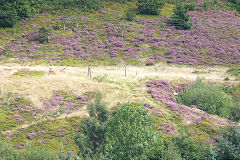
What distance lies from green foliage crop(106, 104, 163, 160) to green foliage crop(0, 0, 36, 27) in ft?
194

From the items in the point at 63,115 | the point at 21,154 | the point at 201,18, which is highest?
the point at 201,18

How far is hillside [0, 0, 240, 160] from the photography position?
160 feet

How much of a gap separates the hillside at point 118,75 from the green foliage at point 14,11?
2.10 metres

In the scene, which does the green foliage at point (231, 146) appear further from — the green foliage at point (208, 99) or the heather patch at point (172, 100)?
the green foliage at point (208, 99)

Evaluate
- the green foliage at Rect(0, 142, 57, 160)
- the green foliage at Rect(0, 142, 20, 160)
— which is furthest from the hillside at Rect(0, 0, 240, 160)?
the green foliage at Rect(0, 142, 20, 160)

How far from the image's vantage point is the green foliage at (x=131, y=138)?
35.4m

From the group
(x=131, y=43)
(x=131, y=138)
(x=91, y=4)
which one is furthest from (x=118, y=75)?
(x=91, y=4)

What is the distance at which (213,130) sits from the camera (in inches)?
2016

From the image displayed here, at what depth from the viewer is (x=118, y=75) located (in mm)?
67750

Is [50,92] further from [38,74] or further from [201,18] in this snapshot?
[201,18]

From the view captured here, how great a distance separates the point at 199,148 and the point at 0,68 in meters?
47.8

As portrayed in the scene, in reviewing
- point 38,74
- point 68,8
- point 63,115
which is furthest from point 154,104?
point 68,8

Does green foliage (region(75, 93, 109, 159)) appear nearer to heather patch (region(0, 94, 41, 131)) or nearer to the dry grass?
heather patch (region(0, 94, 41, 131))

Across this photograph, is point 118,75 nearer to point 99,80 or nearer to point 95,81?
point 99,80
